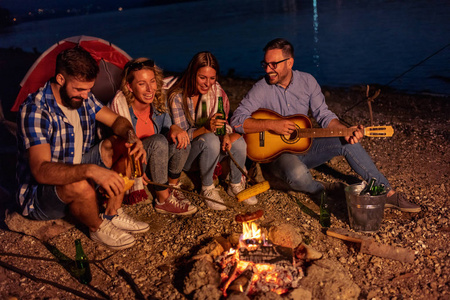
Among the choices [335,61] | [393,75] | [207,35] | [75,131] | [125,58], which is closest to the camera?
[75,131]

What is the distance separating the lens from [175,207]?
5.16m

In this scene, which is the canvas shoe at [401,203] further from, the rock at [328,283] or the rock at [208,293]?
the rock at [208,293]

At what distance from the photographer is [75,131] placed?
14.7 feet

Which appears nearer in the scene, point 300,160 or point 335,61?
point 300,160

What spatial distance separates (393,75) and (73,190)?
1496cm

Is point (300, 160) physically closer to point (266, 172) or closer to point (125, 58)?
point (266, 172)

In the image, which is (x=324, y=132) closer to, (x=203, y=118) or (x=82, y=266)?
(x=203, y=118)

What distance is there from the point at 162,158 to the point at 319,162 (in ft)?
7.35

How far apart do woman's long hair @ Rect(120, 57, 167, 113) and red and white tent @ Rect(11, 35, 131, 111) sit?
1030mm

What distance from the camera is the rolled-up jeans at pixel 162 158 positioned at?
4.76 m

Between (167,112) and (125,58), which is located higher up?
(125,58)

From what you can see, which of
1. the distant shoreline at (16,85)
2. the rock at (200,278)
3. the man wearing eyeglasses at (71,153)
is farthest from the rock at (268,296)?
the distant shoreline at (16,85)

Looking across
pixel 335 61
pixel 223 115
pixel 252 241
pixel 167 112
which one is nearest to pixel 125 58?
pixel 167 112

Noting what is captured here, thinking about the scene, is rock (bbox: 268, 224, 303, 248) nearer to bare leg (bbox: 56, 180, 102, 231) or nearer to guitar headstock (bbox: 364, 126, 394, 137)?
guitar headstock (bbox: 364, 126, 394, 137)
